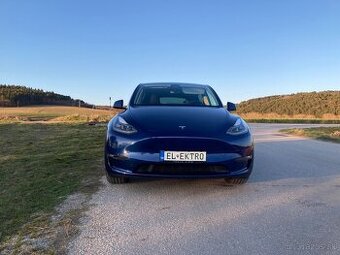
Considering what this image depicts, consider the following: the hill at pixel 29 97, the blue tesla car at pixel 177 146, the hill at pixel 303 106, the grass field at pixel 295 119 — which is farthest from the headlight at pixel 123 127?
the hill at pixel 29 97

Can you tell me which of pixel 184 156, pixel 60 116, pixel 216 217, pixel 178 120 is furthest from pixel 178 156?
pixel 60 116

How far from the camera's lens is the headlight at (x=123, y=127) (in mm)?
5215

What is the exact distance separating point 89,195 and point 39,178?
1.34 m

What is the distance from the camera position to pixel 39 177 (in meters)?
A: 6.32

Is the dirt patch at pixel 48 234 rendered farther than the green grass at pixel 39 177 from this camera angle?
No

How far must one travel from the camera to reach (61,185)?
5.76 metres

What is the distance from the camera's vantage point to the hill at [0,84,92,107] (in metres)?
74.5

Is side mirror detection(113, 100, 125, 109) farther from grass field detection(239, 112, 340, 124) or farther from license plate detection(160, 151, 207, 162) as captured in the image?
grass field detection(239, 112, 340, 124)

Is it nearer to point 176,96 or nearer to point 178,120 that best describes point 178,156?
point 178,120

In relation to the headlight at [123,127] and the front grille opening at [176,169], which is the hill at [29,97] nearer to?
the headlight at [123,127]

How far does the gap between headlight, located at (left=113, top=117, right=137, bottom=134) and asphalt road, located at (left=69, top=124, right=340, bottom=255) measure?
2.50 ft

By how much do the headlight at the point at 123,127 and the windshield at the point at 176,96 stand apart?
96 cm

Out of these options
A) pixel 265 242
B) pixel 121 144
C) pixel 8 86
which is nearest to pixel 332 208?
pixel 265 242

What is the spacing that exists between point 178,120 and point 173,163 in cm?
63
